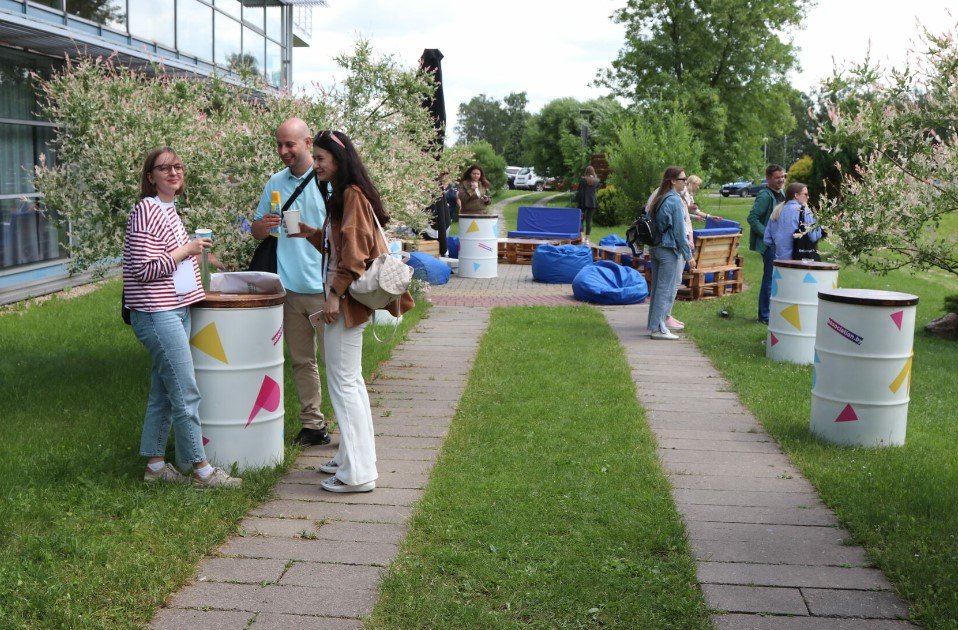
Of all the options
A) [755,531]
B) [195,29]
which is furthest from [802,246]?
[195,29]

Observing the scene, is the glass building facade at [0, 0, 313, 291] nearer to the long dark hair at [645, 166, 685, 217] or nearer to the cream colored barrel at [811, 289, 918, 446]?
the long dark hair at [645, 166, 685, 217]

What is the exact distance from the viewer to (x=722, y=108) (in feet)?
132

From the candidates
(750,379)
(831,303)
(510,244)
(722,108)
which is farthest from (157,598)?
(722,108)

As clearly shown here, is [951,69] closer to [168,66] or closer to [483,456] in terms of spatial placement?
[483,456]

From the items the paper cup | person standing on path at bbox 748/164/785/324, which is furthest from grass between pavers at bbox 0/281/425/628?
person standing on path at bbox 748/164/785/324

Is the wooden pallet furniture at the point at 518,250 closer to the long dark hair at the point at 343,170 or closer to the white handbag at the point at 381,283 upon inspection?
the long dark hair at the point at 343,170

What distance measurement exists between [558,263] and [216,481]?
11.5 meters

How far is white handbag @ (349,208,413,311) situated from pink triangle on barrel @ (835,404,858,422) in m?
3.27

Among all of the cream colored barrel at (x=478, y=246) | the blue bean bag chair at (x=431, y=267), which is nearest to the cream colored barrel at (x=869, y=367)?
the blue bean bag chair at (x=431, y=267)

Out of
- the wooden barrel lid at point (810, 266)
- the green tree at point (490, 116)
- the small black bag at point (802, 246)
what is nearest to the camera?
the wooden barrel lid at point (810, 266)

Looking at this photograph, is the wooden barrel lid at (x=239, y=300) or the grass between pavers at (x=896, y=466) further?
the wooden barrel lid at (x=239, y=300)

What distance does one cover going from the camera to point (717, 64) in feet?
138

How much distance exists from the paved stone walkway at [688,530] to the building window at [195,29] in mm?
11234

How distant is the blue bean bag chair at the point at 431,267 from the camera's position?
15.2m
